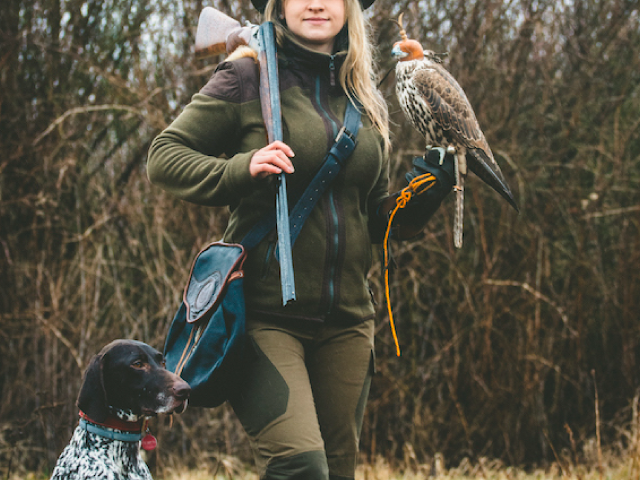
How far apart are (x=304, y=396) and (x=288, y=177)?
0.67m

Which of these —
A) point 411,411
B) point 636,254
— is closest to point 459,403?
point 411,411

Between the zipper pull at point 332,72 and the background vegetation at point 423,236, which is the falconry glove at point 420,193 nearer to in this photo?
the zipper pull at point 332,72

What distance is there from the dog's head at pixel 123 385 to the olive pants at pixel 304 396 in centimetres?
31

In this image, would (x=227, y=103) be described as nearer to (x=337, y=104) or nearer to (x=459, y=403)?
(x=337, y=104)

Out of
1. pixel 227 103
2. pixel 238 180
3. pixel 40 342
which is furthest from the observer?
pixel 40 342

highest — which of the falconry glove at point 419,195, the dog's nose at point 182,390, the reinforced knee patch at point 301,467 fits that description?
the falconry glove at point 419,195

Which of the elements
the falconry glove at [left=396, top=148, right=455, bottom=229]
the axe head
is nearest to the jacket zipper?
the falconry glove at [left=396, top=148, right=455, bottom=229]

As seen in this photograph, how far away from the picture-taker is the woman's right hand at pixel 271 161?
177cm

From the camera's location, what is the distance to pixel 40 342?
491 centimetres

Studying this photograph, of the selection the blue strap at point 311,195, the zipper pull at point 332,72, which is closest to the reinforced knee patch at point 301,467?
the blue strap at point 311,195

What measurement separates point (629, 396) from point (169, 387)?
168 inches

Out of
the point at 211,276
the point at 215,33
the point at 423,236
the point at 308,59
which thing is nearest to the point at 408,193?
the point at 308,59

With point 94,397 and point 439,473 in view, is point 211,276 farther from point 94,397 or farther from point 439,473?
point 439,473

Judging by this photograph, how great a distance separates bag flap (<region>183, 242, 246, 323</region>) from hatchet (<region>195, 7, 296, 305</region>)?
5.5 inches
